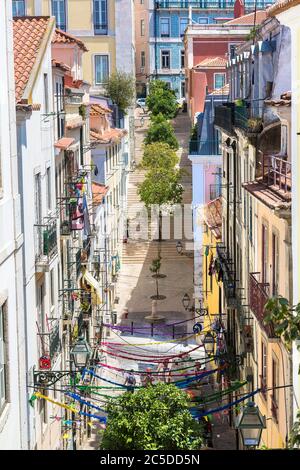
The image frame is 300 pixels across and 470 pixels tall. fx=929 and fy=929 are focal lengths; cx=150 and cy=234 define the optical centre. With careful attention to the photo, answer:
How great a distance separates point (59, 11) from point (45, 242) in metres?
44.1

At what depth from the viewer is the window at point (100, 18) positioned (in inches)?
2373

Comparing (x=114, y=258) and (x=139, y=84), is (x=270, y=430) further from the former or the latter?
(x=139, y=84)

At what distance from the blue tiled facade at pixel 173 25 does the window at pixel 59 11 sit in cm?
2041

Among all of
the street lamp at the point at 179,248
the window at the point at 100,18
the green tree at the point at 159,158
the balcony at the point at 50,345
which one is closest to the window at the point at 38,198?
the balcony at the point at 50,345

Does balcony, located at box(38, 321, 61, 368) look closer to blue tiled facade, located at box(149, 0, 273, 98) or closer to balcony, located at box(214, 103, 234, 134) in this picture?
balcony, located at box(214, 103, 234, 134)

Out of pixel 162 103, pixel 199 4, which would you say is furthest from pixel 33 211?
pixel 199 4

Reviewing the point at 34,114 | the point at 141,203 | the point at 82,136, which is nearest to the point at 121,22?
the point at 141,203

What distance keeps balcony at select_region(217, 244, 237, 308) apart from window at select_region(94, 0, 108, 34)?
114 feet

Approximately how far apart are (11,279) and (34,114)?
5666mm

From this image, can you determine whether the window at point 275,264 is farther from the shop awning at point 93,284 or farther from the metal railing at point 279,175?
the shop awning at point 93,284

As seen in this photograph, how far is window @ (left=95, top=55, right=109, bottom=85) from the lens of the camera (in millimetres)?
61384

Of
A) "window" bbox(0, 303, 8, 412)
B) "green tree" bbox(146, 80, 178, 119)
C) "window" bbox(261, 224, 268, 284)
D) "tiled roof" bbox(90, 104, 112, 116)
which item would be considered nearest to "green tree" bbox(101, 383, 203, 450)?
"window" bbox(261, 224, 268, 284)

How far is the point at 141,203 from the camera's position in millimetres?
53281

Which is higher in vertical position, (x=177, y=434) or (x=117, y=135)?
(x=117, y=135)
